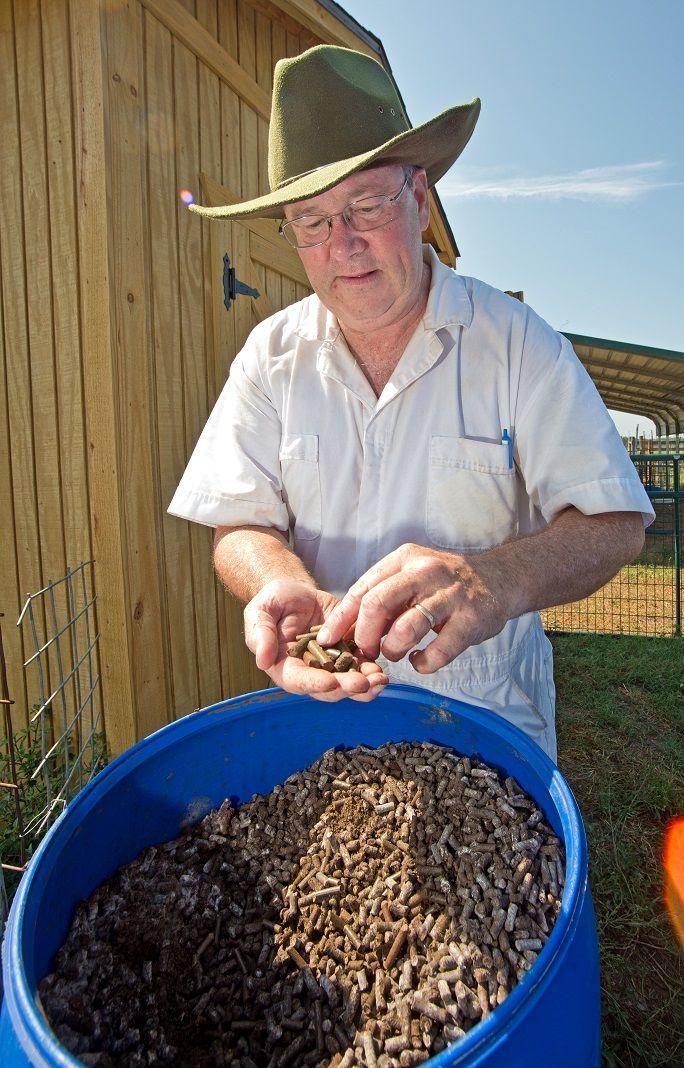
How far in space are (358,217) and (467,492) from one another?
2.75 feet

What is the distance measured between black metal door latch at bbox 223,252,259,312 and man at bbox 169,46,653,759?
1.49 metres

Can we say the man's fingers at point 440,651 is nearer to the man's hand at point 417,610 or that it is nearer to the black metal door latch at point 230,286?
the man's hand at point 417,610

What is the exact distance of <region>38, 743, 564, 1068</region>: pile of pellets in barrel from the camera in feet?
3.35

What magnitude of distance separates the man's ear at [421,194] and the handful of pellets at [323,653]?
1329 mm

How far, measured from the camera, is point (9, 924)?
0.99 metres

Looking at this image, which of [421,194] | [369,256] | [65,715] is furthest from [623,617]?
[369,256]

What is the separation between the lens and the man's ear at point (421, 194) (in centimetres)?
199

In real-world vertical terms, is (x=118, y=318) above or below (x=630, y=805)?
above

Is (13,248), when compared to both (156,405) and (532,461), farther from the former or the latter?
(532,461)

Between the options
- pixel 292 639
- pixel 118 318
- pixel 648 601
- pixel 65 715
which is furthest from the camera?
pixel 648 601

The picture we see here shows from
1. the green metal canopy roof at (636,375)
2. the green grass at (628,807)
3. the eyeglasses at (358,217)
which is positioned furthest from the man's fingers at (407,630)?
the green metal canopy roof at (636,375)

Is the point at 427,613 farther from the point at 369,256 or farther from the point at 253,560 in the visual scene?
the point at 369,256

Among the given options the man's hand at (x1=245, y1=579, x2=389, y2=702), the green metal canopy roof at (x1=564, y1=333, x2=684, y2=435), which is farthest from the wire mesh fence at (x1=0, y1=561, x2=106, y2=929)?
the green metal canopy roof at (x1=564, y1=333, x2=684, y2=435)

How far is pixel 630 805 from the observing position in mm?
3627
